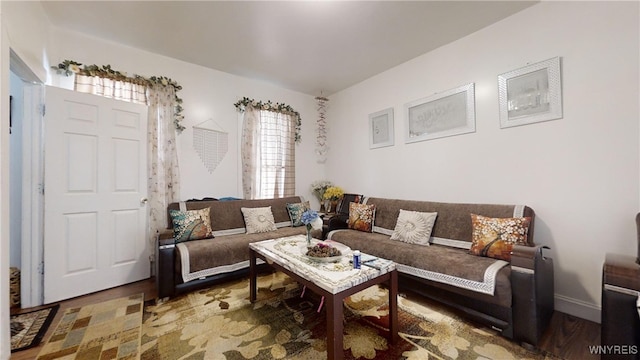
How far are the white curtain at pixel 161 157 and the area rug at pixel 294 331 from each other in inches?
43.9

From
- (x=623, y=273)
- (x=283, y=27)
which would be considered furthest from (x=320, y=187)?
(x=623, y=273)

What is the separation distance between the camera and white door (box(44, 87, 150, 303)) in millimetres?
2332

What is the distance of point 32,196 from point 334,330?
→ 9.62 feet

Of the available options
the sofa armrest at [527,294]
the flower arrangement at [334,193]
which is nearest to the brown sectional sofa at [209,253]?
the flower arrangement at [334,193]

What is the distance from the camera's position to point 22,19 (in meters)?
1.91

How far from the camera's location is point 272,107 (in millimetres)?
4012

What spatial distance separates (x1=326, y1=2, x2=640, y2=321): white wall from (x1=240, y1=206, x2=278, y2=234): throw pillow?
214 centimetres

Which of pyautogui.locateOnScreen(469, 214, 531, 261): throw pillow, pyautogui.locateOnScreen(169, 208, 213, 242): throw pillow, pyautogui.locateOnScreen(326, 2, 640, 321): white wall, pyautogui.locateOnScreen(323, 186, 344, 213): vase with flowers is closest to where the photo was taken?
pyautogui.locateOnScreen(326, 2, 640, 321): white wall

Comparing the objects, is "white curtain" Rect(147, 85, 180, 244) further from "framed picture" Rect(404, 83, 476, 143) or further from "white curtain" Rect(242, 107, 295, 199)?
"framed picture" Rect(404, 83, 476, 143)

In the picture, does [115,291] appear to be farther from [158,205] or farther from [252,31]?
[252,31]

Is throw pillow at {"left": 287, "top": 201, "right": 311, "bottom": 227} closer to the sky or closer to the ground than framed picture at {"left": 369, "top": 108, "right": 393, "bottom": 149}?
closer to the ground

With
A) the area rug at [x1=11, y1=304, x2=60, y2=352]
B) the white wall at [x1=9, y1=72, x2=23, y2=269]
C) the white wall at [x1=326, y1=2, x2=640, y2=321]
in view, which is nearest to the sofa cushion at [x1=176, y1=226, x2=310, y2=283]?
the area rug at [x1=11, y1=304, x2=60, y2=352]

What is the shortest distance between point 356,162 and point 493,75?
211 cm

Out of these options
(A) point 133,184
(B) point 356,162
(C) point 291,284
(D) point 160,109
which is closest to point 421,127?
(B) point 356,162
